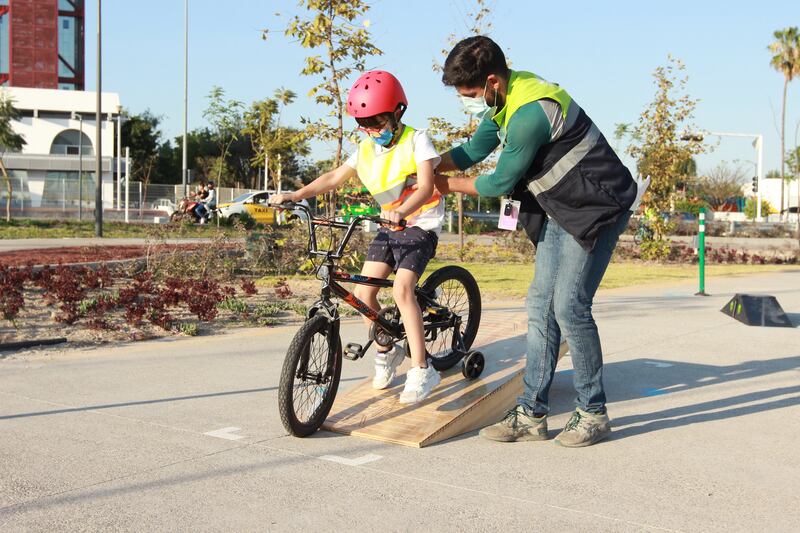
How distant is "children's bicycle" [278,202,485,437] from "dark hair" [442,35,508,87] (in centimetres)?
84

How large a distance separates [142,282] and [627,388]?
6.23 meters

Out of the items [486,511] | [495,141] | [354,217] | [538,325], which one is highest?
[495,141]

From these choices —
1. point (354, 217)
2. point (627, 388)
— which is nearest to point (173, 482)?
point (354, 217)

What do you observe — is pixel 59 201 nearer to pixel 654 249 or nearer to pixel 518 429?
pixel 654 249

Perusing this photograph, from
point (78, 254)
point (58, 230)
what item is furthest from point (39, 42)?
point (78, 254)

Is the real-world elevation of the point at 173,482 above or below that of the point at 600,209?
below

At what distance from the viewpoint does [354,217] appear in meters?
4.70

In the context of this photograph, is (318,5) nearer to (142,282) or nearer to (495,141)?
(142,282)

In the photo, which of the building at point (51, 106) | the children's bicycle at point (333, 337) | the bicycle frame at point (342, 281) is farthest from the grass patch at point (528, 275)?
the building at point (51, 106)

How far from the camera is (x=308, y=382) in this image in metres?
4.69

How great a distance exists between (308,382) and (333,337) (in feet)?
0.96

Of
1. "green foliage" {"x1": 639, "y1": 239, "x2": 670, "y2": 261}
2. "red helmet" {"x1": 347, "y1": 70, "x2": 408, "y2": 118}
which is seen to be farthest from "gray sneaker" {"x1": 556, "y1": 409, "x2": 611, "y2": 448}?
"green foliage" {"x1": 639, "y1": 239, "x2": 670, "y2": 261}

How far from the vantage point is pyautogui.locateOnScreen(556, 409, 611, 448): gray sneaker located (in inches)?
179

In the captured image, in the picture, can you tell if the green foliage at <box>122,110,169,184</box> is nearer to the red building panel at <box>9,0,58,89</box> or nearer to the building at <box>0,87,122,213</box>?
the building at <box>0,87,122,213</box>
